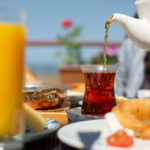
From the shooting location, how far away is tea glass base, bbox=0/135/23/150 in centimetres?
54

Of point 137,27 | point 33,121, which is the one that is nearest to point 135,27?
point 137,27

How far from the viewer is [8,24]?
0.59 meters

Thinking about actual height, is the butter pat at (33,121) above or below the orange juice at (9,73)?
below

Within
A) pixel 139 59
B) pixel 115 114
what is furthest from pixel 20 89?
pixel 139 59

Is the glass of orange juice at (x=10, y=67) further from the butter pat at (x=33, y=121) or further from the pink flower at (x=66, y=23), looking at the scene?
the pink flower at (x=66, y=23)

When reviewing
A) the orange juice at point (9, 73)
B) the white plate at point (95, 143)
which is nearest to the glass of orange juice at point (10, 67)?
the orange juice at point (9, 73)

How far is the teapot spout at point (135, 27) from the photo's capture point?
1006 mm

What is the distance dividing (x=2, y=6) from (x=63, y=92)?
0.58m

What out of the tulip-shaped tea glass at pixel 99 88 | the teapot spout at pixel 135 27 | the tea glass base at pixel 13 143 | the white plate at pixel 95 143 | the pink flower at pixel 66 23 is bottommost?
the white plate at pixel 95 143

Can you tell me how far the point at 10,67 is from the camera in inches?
23.3

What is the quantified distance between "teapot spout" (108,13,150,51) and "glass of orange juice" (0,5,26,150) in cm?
48

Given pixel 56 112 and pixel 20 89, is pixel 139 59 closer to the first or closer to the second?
pixel 56 112

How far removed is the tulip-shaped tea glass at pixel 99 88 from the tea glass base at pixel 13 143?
43 cm

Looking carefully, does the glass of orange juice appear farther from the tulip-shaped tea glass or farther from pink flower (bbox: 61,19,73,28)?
pink flower (bbox: 61,19,73,28)
